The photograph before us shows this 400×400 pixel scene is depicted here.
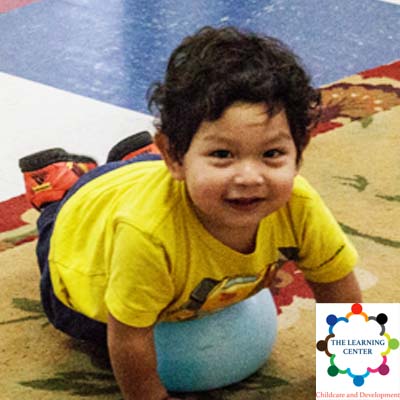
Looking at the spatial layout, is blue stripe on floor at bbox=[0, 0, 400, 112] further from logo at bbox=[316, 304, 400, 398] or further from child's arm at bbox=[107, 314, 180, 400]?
logo at bbox=[316, 304, 400, 398]

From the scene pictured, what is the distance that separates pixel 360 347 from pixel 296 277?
389 millimetres

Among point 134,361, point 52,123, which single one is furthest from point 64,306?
point 52,123

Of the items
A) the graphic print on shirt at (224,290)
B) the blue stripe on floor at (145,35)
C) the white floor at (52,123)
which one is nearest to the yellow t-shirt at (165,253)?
the graphic print on shirt at (224,290)

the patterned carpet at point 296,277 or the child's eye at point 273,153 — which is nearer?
the child's eye at point 273,153

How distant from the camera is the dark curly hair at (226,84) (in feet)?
2.85

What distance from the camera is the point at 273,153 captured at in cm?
89

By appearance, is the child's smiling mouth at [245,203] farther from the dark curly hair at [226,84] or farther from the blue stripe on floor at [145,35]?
the blue stripe on floor at [145,35]

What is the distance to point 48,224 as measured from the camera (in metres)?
1.21

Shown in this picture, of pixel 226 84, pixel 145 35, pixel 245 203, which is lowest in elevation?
pixel 145 35

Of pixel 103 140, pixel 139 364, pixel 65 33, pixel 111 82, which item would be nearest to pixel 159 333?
pixel 139 364

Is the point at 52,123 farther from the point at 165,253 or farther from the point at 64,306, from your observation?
the point at 165,253

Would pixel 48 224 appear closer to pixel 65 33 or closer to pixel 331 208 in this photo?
pixel 331 208

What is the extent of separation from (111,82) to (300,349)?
94cm

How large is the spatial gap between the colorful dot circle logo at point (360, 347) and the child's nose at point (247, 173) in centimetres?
15
